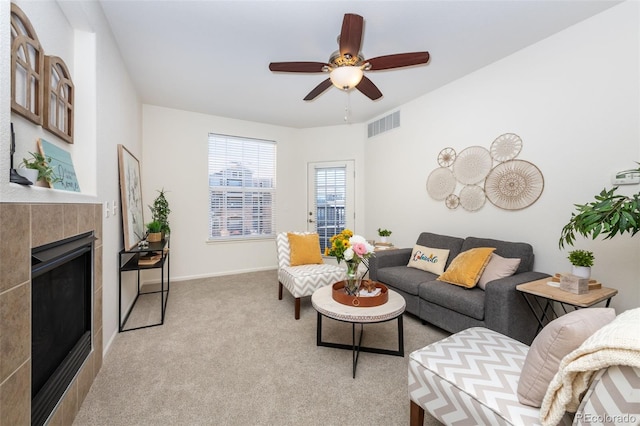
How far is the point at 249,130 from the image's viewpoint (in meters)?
4.54

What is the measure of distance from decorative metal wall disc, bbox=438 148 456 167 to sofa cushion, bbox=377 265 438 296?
1.38m

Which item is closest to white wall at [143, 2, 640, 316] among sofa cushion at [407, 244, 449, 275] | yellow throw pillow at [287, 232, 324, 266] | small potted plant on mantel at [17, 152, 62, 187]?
sofa cushion at [407, 244, 449, 275]

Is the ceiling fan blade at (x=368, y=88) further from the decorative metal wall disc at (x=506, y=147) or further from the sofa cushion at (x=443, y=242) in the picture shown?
the sofa cushion at (x=443, y=242)

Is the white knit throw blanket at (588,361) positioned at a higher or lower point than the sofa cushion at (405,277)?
higher

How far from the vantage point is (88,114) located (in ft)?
6.11

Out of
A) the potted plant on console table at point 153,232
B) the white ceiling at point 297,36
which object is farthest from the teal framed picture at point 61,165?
the potted plant on console table at point 153,232

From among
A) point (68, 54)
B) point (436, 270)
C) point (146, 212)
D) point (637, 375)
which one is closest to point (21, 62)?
point (68, 54)

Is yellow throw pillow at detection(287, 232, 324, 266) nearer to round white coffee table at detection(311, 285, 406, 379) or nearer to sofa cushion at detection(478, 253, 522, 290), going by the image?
round white coffee table at detection(311, 285, 406, 379)

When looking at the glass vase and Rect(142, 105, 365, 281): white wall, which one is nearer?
the glass vase

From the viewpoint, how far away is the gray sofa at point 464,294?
6.40 ft

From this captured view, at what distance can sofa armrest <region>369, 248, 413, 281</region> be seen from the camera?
120 inches

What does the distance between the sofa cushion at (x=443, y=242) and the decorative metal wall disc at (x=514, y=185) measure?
0.57 m

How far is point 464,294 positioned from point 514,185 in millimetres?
1257

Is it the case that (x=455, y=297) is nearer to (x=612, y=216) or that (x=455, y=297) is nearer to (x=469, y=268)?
(x=469, y=268)
